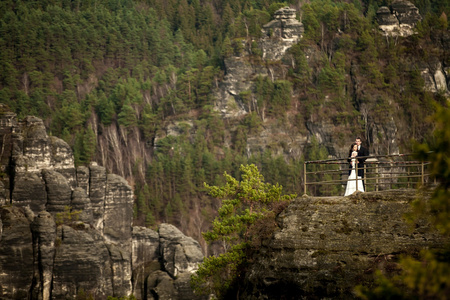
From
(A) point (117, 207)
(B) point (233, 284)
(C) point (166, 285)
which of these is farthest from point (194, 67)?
(B) point (233, 284)

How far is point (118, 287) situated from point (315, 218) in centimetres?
4352

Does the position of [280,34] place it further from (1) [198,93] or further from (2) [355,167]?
(2) [355,167]

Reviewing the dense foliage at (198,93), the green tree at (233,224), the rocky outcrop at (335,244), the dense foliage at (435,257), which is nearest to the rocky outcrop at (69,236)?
the dense foliage at (198,93)

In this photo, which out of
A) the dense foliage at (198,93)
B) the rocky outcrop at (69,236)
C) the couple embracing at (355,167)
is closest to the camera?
the couple embracing at (355,167)

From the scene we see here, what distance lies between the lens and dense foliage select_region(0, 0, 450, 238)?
8894cm

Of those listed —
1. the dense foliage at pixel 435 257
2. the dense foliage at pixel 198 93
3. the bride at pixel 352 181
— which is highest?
the dense foliage at pixel 198 93

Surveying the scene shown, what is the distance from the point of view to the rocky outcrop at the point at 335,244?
18.5m

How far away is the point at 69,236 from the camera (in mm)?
56094

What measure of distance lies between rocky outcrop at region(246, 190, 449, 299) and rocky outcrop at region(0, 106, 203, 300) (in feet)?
117

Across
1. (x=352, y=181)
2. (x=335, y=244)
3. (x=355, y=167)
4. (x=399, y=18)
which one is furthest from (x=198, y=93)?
(x=335, y=244)

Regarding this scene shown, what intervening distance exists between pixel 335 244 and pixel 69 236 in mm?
39705

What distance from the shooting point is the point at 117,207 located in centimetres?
6944

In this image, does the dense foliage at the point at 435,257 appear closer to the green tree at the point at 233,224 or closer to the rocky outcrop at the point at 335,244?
the rocky outcrop at the point at 335,244

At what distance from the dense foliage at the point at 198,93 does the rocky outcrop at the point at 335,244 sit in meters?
60.0
